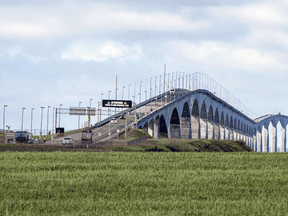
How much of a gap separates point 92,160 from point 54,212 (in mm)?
15341

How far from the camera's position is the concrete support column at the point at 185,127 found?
167100 millimetres

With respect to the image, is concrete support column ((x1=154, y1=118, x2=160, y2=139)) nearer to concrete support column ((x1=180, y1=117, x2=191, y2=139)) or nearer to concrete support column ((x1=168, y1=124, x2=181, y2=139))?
concrete support column ((x1=168, y1=124, x2=181, y2=139))

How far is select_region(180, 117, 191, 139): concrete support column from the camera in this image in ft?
548

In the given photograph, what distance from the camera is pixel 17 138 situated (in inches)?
3364

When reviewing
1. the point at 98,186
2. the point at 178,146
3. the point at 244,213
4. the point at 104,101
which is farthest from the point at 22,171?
the point at 104,101

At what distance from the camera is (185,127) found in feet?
554

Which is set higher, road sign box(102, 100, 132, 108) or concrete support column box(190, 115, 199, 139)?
road sign box(102, 100, 132, 108)

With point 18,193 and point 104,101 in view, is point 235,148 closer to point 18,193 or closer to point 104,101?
point 104,101

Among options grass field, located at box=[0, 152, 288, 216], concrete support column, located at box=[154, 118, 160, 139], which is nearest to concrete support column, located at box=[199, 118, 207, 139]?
concrete support column, located at box=[154, 118, 160, 139]

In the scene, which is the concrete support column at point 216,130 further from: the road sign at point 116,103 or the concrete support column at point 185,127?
the road sign at point 116,103

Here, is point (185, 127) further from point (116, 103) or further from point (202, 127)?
point (116, 103)

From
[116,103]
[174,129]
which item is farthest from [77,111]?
[174,129]

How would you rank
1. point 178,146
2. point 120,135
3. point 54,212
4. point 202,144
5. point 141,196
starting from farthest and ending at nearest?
point 120,135 → point 202,144 → point 178,146 → point 141,196 → point 54,212

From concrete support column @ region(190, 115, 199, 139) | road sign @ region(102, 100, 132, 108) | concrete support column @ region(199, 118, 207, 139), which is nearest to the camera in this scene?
road sign @ region(102, 100, 132, 108)
